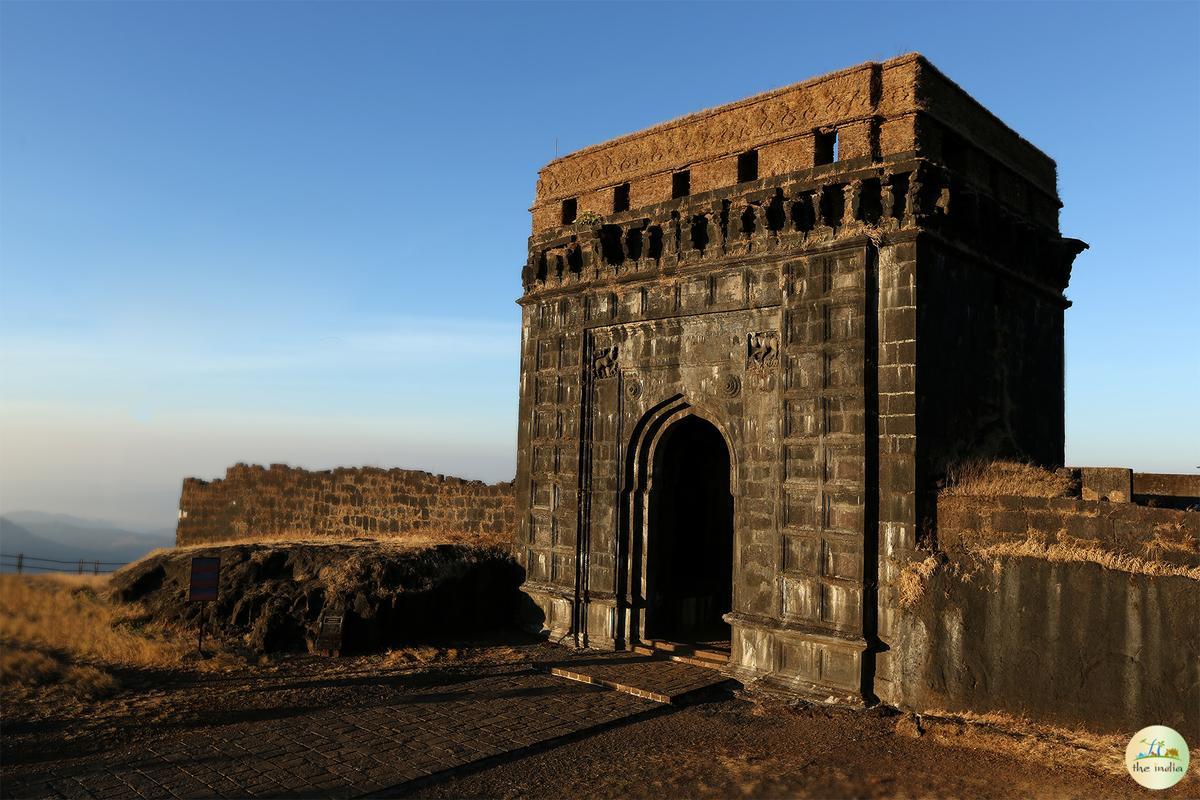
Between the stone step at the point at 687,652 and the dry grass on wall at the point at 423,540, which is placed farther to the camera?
the dry grass on wall at the point at 423,540

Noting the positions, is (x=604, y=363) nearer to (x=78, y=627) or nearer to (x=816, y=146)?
(x=816, y=146)

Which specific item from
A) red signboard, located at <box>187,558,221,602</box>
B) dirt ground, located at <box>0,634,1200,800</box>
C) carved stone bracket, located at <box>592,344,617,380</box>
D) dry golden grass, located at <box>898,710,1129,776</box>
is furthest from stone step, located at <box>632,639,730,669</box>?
red signboard, located at <box>187,558,221,602</box>

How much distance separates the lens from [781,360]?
449 inches

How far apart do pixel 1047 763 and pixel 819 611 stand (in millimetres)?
3064

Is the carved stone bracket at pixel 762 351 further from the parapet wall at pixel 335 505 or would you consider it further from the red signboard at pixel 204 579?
the red signboard at pixel 204 579

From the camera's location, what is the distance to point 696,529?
598 inches

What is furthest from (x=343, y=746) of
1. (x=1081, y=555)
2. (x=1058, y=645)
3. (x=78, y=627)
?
(x=1081, y=555)

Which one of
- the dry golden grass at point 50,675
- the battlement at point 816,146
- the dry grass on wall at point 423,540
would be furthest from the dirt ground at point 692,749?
the battlement at point 816,146

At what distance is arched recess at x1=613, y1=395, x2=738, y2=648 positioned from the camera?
13.2m

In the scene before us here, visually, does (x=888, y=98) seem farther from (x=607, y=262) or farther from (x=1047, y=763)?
(x=1047, y=763)

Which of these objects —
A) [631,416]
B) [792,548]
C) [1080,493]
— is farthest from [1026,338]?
[631,416]

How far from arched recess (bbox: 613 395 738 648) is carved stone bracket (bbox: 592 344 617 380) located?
1.07m

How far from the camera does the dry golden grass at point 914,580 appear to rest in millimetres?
9812

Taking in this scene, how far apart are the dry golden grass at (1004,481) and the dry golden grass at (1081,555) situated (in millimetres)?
591
